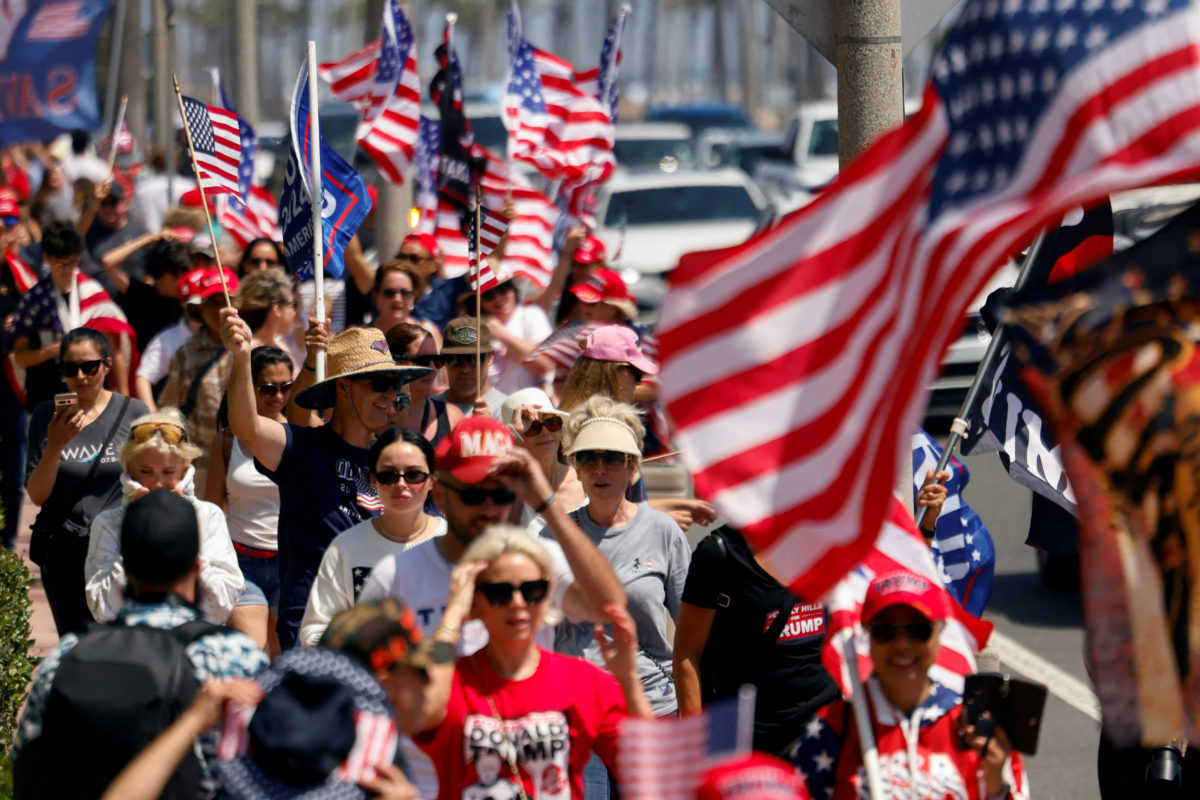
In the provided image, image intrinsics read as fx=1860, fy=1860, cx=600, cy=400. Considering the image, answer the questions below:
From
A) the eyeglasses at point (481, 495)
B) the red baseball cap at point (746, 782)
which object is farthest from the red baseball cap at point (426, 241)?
the red baseball cap at point (746, 782)

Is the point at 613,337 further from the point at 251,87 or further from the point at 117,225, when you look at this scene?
the point at 251,87

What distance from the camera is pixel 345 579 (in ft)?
18.1

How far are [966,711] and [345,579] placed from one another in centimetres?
206

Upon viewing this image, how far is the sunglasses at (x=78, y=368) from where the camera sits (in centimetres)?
764

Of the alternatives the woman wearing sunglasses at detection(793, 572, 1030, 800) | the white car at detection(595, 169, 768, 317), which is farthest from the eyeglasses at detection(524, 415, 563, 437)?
the white car at detection(595, 169, 768, 317)

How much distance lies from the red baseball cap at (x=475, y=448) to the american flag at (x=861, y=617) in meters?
0.94

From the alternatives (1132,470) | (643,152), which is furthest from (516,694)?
(643,152)

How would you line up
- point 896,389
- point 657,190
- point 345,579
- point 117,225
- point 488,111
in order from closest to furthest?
point 896,389
point 345,579
point 117,225
point 657,190
point 488,111

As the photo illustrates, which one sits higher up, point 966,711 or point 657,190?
point 657,190

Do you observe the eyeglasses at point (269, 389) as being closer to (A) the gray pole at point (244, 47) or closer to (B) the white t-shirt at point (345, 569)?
(B) the white t-shirt at point (345, 569)

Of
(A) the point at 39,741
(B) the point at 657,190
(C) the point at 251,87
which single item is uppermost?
(C) the point at 251,87

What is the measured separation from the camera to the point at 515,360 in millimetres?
9727

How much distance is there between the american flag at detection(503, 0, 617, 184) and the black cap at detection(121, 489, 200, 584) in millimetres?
8419

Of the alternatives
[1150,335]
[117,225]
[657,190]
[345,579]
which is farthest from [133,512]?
[657,190]
